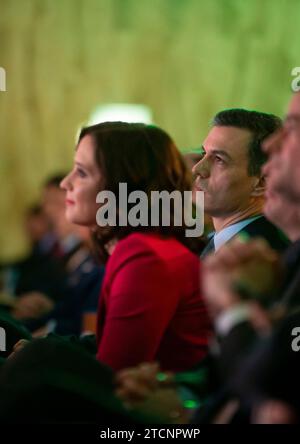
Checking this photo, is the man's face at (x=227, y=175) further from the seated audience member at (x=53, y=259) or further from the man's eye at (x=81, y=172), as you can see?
the seated audience member at (x=53, y=259)

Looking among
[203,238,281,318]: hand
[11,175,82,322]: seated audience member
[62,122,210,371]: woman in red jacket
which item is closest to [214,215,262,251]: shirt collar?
[62,122,210,371]: woman in red jacket

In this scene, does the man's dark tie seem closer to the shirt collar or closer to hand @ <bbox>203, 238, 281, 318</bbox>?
the shirt collar

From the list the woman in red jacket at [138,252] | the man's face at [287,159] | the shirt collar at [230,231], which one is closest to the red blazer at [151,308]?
the woman in red jacket at [138,252]

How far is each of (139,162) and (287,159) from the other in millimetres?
1056

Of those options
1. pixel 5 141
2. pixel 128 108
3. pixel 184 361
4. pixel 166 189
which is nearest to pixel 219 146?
pixel 166 189

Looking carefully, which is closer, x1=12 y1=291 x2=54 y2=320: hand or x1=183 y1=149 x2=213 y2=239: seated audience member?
x1=183 y1=149 x2=213 y2=239: seated audience member

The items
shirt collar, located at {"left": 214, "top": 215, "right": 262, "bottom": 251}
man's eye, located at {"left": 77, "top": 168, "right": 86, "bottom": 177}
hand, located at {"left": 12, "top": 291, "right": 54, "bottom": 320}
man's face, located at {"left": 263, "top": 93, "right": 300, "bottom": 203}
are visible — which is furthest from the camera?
hand, located at {"left": 12, "top": 291, "right": 54, "bottom": 320}

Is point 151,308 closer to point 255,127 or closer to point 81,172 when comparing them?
point 81,172

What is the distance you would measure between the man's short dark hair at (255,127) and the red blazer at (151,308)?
0.37 meters

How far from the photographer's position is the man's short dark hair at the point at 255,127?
10.6ft

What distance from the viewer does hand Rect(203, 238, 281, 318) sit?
197cm

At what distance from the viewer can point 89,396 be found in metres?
2.32

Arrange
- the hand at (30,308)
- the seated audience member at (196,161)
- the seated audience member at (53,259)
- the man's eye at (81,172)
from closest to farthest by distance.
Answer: the man's eye at (81,172), the seated audience member at (196,161), the hand at (30,308), the seated audience member at (53,259)

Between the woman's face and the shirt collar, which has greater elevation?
the woman's face
